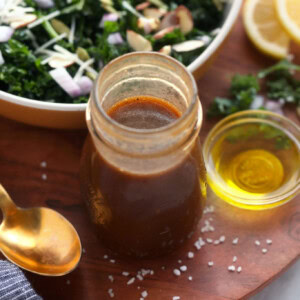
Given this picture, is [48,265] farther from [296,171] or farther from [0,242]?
[296,171]

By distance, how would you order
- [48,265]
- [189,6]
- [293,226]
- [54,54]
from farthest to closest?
[189,6] → [54,54] → [293,226] → [48,265]

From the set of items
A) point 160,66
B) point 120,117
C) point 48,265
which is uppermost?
point 160,66

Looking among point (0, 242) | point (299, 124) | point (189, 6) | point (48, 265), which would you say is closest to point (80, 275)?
point (48, 265)

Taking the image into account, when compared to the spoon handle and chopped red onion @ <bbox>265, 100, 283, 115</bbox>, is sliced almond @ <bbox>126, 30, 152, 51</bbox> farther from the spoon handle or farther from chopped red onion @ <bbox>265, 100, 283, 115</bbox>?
the spoon handle

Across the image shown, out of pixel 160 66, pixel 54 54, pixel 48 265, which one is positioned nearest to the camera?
pixel 160 66

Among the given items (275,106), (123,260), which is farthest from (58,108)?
(275,106)

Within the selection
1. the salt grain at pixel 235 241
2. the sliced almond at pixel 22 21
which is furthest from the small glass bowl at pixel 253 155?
the sliced almond at pixel 22 21

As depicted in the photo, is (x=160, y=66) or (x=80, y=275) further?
(x=80, y=275)
